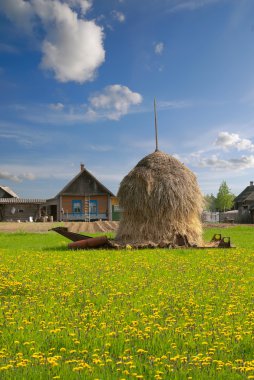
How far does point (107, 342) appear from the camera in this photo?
5.66 m

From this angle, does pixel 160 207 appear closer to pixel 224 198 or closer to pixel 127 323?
pixel 127 323

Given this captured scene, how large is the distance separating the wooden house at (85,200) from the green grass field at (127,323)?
44.5 metres

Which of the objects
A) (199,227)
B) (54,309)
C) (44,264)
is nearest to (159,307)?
(54,309)

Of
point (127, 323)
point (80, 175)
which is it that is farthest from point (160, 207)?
point (80, 175)

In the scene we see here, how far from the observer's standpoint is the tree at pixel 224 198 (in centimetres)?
10625

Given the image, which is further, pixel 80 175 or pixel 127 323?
pixel 80 175

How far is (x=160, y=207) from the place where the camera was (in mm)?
19438

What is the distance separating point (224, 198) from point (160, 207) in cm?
9016

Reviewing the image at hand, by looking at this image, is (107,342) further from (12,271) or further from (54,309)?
(12,271)

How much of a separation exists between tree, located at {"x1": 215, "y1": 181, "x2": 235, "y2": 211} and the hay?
288 feet

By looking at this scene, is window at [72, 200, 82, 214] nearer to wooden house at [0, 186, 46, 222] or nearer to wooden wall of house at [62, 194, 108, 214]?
wooden wall of house at [62, 194, 108, 214]

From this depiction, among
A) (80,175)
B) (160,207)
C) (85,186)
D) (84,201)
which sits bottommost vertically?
(160,207)

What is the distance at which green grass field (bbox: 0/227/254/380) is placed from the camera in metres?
4.81

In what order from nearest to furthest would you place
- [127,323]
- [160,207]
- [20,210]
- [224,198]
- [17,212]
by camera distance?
[127,323], [160,207], [17,212], [20,210], [224,198]
